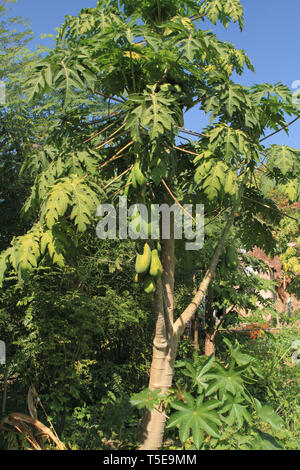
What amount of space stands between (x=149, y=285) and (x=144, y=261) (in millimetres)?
163

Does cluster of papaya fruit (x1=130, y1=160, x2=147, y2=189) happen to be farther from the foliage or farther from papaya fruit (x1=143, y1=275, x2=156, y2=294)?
the foliage

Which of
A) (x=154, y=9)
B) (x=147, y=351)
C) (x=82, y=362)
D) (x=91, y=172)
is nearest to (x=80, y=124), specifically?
(x=91, y=172)

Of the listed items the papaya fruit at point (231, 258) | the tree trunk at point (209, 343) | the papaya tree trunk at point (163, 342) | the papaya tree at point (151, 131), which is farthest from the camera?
the tree trunk at point (209, 343)

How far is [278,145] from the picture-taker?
2.90 metres

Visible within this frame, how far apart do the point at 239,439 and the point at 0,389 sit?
2.98 m

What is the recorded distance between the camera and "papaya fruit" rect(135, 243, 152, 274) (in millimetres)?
2656

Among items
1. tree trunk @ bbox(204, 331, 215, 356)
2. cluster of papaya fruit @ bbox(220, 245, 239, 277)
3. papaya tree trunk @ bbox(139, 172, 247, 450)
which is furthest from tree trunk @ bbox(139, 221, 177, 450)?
tree trunk @ bbox(204, 331, 215, 356)

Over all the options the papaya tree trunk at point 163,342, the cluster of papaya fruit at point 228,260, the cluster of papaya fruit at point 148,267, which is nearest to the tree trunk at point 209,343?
the cluster of papaya fruit at point 228,260

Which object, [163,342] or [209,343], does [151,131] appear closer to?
[163,342]

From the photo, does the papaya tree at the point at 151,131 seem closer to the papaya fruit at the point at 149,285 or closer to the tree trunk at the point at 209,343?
the papaya fruit at the point at 149,285

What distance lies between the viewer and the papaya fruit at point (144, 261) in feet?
8.71

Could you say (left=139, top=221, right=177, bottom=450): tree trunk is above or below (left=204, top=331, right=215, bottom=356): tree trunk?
above

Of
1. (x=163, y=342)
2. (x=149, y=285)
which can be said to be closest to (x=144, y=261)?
(x=149, y=285)

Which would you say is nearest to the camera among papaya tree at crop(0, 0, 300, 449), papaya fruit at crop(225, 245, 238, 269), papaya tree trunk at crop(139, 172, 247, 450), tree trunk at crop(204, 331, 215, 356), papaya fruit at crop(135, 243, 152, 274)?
papaya tree at crop(0, 0, 300, 449)
